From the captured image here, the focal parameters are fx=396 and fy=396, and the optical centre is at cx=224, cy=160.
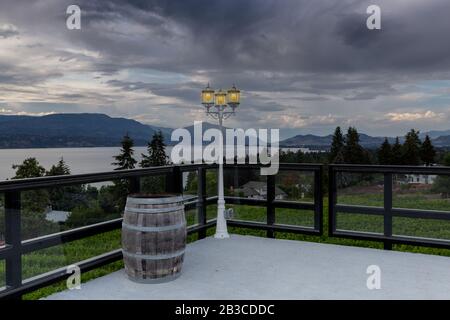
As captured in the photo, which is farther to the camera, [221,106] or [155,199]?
[221,106]

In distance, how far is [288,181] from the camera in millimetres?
5359

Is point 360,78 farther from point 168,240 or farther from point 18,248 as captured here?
point 18,248

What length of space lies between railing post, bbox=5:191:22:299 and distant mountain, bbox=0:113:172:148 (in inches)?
337

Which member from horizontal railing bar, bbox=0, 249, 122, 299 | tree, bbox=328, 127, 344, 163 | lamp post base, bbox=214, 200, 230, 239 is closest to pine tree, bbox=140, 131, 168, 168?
tree, bbox=328, 127, 344, 163

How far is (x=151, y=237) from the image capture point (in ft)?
11.0

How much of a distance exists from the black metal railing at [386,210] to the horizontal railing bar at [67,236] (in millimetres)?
2683

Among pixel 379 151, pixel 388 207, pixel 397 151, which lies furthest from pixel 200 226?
pixel 397 151

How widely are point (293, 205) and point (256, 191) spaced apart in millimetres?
570

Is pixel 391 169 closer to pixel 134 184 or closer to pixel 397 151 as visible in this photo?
pixel 134 184

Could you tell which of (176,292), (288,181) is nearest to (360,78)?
(288,181)

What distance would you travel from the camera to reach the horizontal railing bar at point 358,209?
4.80 metres

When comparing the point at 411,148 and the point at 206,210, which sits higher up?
the point at 411,148

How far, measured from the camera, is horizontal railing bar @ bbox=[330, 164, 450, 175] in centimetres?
449
